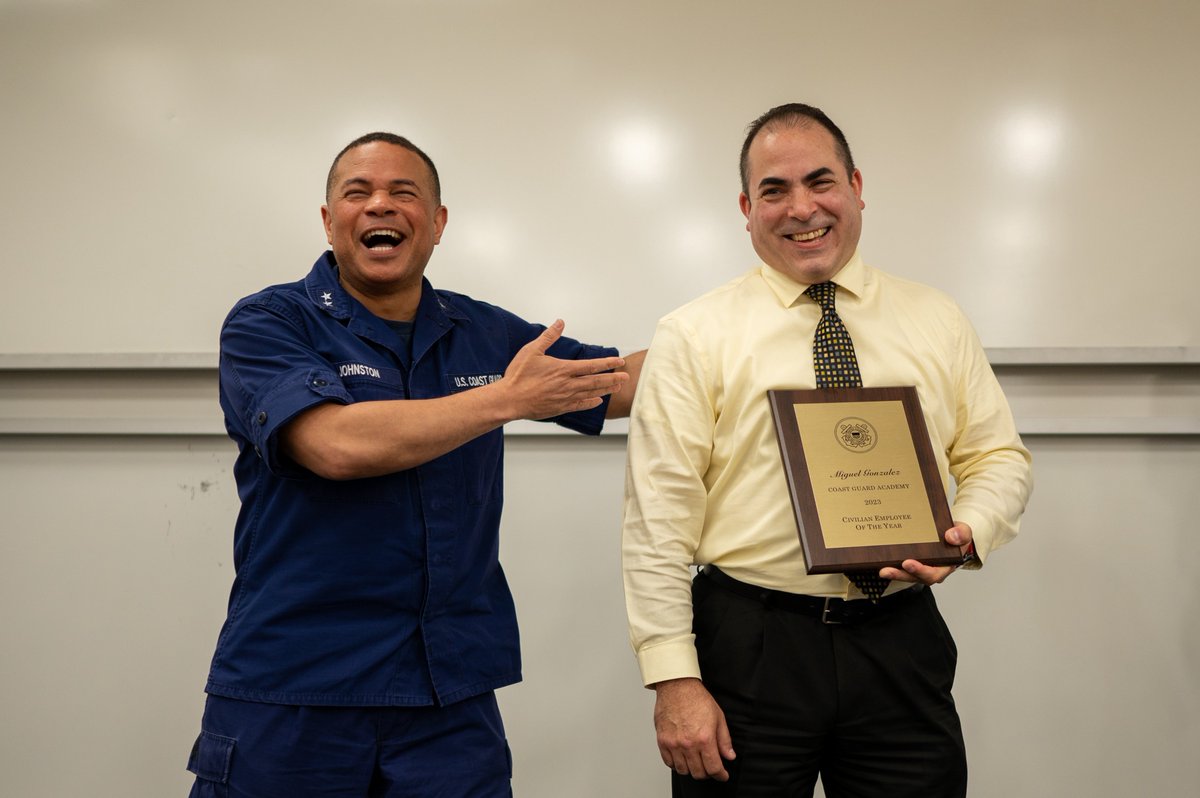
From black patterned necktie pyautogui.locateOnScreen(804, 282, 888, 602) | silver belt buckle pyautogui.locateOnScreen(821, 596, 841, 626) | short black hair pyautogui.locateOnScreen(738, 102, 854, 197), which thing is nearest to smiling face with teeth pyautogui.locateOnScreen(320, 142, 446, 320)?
short black hair pyautogui.locateOnScreen(738, 102, 854, 197)

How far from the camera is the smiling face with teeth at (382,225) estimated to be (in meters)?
1.57

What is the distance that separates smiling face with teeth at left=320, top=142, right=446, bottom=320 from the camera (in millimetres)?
1566

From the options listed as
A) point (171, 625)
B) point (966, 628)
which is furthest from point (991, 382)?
point (171, 625)

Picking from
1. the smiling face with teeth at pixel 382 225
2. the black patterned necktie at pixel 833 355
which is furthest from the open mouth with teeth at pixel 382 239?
the black patterned necktie at pixel 833 355

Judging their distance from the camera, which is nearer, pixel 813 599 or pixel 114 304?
pixel 813 599

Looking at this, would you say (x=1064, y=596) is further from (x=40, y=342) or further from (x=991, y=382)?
(x=40, y=342)

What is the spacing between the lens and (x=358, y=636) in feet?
4.63

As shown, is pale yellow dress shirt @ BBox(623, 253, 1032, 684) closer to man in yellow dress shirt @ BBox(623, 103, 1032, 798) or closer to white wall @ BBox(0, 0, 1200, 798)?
man in yellow dress shirt @ BBox(623, 103, 1032, 798)

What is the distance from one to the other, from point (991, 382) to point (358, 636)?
1.11 metres

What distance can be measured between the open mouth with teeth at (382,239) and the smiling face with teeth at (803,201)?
615 millimetres

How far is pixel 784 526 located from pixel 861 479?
14 cm

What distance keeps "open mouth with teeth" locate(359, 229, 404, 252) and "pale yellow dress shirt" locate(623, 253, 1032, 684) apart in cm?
48

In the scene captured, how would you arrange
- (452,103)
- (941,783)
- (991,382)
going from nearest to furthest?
1. (941,783)
2. (991,382)
3. (452,103)

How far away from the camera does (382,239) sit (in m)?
1.60
